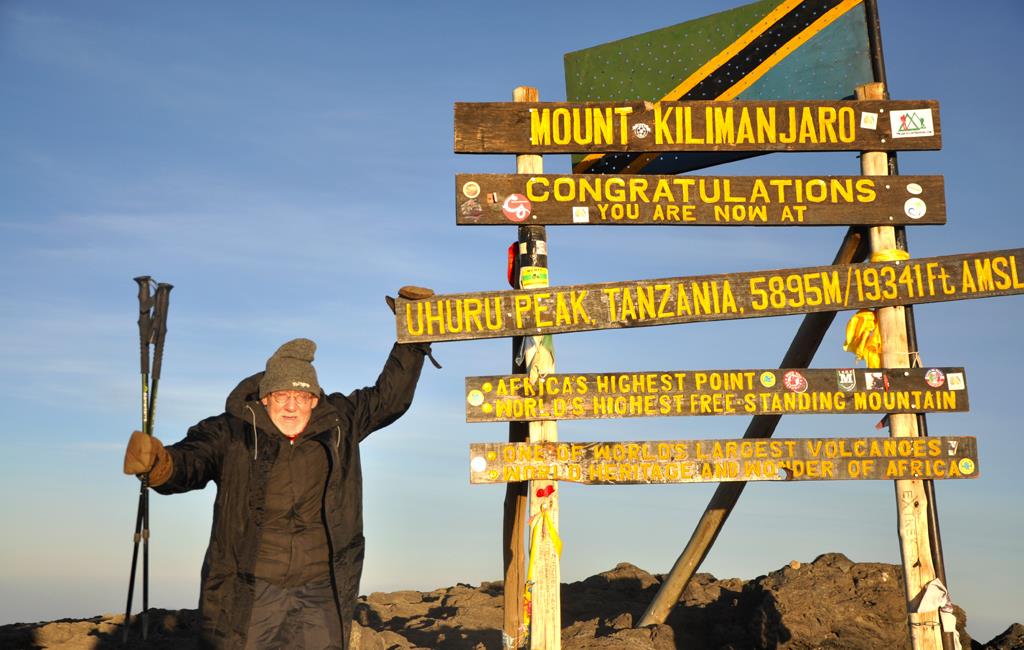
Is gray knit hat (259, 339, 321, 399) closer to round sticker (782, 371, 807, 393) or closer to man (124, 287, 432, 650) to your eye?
man (124, 287, 432, 650)

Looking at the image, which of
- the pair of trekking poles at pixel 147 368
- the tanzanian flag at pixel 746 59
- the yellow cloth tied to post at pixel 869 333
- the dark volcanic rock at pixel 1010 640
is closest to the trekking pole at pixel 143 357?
the pair of trekking poles at pixel 147 368

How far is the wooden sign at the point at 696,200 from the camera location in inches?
313


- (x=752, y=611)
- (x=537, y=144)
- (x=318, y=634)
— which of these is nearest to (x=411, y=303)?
(x=537, y=144)

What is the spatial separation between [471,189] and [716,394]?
2.45 m

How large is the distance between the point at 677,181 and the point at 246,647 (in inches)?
185

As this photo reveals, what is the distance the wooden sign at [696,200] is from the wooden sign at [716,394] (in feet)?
3.99

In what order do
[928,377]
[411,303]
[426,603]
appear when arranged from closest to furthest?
[411,303]
[928,377]
[426,603]

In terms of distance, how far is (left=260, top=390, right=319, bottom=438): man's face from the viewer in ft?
20.1

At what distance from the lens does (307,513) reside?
19.7ft

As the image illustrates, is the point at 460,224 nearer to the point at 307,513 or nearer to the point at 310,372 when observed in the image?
the point at 310,372

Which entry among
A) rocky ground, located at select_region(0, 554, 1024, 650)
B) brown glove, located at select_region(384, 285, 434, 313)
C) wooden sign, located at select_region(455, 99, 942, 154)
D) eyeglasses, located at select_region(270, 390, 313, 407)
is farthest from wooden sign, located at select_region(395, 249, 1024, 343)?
rocky ground, located at select_region(0, 554, 1024, 650)

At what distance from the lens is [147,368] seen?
338 inches

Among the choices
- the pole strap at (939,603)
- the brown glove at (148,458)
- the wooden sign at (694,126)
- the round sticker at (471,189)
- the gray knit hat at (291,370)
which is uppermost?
the wooden sign at (694,126)

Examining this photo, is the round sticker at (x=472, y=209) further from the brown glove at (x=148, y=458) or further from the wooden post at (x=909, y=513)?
the wooden post at (x=909, y=513)
